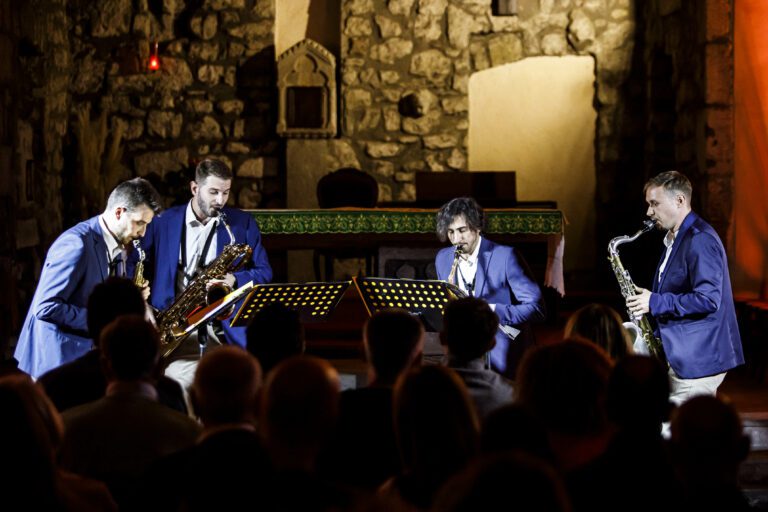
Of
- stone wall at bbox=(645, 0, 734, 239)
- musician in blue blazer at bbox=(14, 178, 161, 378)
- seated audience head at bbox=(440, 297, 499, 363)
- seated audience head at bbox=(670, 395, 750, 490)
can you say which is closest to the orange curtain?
stone wall at bbox=(645, 0, 734, 239)

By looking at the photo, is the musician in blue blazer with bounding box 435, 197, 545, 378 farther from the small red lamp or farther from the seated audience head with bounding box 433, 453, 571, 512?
the small red lamp

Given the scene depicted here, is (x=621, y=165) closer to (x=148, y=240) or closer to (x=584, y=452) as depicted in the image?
(x=148, y=240)

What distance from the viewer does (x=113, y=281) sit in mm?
3486

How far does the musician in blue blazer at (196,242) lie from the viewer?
465 cm

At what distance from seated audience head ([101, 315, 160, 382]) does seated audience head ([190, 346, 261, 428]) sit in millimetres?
425

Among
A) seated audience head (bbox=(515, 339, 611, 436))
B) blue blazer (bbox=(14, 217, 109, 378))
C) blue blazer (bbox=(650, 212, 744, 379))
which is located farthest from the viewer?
blue blazer (bbox=(650, 212, 744, 379))

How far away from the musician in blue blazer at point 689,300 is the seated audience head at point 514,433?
237 centimetres

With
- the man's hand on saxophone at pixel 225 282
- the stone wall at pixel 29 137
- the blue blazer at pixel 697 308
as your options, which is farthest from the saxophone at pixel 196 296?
the stone wall at pixel 29 137

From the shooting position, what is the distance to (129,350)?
2.82m

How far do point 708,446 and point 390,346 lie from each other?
114 centimetres

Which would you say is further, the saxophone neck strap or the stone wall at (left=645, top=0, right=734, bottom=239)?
the stone wall at (left=645, top=0, right=734, bottom=239)

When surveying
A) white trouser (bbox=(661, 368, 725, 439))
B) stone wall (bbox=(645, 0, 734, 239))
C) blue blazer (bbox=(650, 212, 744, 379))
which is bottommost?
white trouser (bbox=(661, 368, 725, 439))

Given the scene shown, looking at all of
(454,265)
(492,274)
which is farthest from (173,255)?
(492,274)

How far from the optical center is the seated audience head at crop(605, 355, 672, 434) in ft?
7.70
